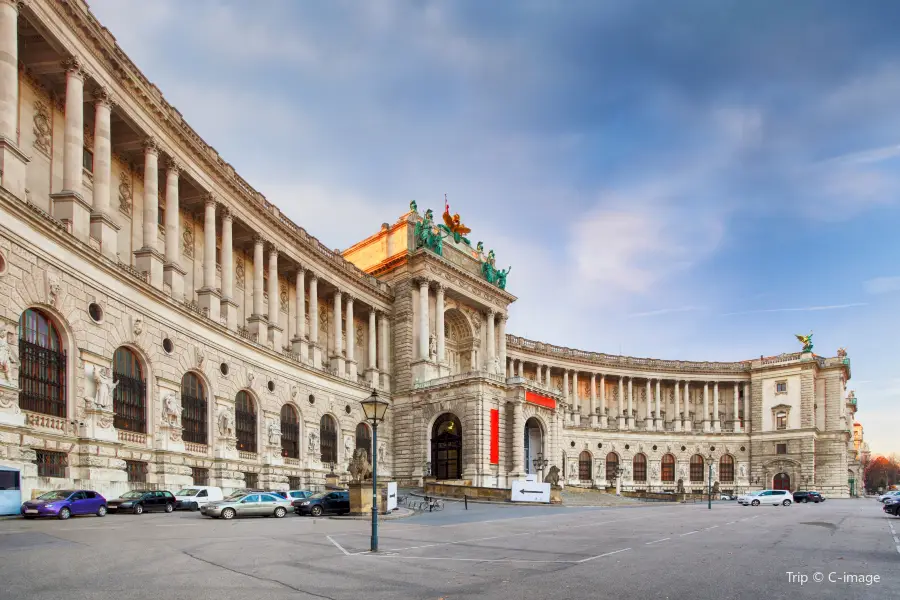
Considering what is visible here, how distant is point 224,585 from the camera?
469 inches

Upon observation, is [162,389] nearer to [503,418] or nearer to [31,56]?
[31,56]

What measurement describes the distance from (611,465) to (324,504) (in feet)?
218

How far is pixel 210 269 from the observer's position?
40719 millimetres

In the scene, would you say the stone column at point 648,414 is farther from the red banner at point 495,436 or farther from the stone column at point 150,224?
the stone column at point 150,224

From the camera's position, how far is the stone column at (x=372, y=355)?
60.5 m

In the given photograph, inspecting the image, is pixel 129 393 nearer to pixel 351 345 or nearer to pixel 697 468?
pixel 351 345

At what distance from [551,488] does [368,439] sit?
54.3ft

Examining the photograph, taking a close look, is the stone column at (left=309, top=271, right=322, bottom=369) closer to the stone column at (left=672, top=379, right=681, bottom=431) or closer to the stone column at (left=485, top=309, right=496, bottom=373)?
the stone column at (left=485, top=309, right=496, bottom=373)

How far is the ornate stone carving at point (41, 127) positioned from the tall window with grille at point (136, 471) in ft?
47.5

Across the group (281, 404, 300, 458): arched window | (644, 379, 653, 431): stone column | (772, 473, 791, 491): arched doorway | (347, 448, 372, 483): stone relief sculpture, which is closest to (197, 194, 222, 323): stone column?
(281, 404, 300, 458): arched window

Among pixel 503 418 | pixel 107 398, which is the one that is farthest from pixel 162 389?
pixel 503 418

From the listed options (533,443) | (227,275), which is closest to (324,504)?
(227,275)

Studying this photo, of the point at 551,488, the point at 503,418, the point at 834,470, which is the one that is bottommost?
the point at 834,470

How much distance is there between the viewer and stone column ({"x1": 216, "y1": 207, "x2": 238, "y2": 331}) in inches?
1635
